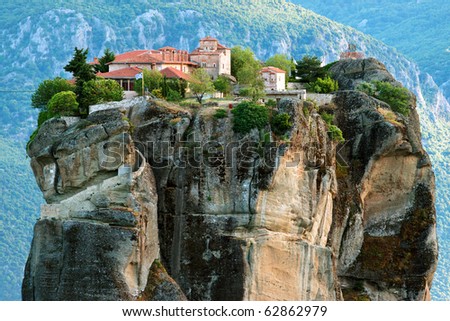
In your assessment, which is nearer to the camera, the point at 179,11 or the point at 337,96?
the point at 337,96

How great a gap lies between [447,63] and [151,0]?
26.9 metres

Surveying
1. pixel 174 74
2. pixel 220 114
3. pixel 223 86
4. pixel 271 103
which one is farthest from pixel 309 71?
pixel 220 114

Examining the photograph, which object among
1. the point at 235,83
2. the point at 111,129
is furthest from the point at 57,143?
the point at 235,83

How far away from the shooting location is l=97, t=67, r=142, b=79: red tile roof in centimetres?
8469

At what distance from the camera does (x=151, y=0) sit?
151m

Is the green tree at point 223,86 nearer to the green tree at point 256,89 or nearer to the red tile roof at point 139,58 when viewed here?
the green tree at point 256,89

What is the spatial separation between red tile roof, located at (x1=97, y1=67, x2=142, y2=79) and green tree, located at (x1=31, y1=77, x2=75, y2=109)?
2005 mm

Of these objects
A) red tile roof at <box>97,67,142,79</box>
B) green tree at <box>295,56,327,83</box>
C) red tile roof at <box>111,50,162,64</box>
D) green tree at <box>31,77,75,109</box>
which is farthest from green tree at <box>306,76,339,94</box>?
green tree at <box>31,77,75,109</box>

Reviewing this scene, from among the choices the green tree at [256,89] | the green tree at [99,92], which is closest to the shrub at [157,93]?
the green tree at [99,92]

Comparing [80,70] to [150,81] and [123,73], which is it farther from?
[150,81]

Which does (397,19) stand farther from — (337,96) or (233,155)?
(233,155)

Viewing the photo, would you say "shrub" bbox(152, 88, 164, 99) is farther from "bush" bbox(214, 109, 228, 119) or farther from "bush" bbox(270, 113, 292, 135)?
"bush" bbox(270, 113, 292, 135)

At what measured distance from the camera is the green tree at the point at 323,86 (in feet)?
294

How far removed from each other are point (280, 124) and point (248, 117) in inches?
59.4
